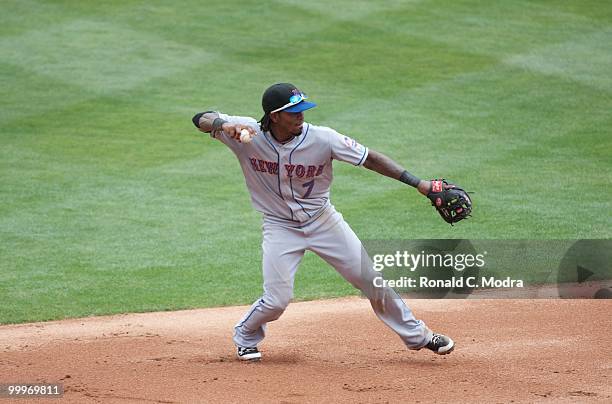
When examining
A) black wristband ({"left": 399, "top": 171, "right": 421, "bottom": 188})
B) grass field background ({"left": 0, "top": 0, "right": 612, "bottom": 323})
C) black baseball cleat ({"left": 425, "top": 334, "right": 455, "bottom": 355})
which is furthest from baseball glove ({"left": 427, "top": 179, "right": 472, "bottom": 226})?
grass field background ({"left": 0, "top": 0, "right": 612, "bottom": 323})

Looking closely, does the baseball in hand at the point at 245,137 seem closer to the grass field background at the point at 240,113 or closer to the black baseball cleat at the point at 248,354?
the black baseball cleat at the point at 248,354

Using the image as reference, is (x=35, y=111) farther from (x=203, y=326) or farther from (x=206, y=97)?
(x=203, y=326)

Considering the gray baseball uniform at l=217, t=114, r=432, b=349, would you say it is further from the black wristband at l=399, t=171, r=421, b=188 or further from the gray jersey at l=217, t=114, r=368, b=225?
the black wristband at l=399, t=171, r=421, b=188

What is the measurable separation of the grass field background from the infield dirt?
2.71ft

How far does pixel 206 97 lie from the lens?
13.6 m

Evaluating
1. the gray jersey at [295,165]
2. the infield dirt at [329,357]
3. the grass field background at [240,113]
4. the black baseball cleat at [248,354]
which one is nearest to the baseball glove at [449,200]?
the gray jersey at [295,165]

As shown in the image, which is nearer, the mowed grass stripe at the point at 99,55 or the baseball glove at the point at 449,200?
the baseball glove at the point at 449,200

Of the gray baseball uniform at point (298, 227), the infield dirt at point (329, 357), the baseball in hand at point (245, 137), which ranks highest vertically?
the baseball in hand at point (245, 137)

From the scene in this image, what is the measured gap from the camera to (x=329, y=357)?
6.52 m

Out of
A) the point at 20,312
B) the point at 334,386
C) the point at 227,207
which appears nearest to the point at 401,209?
the point at 227,207

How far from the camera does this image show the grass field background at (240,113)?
30.6 feet

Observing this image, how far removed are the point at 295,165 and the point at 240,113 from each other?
7.11 meters

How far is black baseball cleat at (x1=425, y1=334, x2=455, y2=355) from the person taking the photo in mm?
6285

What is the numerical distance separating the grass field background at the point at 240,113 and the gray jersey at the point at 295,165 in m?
2.31
